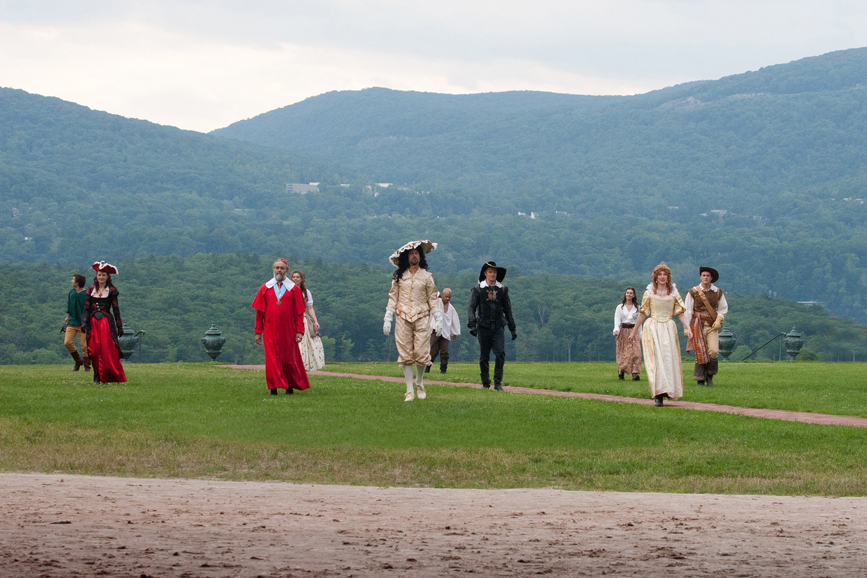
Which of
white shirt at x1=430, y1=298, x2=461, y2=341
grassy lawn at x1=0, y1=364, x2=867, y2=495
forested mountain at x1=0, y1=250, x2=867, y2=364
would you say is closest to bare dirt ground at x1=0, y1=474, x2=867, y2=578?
grassy lawn at x1=0, y1=364, x2=867, y2=495

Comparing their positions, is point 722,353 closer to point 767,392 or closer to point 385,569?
point 767,392

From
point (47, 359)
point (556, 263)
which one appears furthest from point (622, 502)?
point (556, 263)

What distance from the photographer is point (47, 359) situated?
67688mm

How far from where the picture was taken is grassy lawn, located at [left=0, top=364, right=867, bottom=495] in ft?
28.7

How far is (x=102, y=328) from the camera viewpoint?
1597cm

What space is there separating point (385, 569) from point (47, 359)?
6731 cm

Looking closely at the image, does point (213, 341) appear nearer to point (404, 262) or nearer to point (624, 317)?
point (624, 317)

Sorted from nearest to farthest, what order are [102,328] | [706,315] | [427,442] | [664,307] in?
[427,442], [664,307], [102,328], [706,315]

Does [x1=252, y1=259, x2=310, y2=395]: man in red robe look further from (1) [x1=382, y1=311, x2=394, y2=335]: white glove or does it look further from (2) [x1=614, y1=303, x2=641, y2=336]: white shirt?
(2) [x1=614, y1=303, x2=641, y2=336]: white shirt

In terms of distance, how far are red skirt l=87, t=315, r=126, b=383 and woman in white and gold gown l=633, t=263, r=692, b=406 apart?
795 centimetres

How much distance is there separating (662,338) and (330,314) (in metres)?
78.7

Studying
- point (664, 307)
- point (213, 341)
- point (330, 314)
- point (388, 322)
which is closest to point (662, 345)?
point (664, 307)

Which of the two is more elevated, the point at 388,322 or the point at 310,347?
the point at 388,322

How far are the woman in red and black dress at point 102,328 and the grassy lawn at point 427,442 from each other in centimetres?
154
